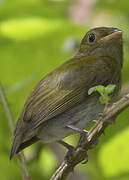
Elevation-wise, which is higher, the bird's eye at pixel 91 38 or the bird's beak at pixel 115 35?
the bird's beak at pixel 115 35

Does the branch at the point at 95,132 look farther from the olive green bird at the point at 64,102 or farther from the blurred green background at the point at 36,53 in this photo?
the blurred green background at the point at 36,53

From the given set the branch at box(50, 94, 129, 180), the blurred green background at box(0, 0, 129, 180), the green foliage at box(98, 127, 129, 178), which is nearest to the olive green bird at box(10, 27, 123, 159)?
the green foliage at box(98, 127, 129, 178)

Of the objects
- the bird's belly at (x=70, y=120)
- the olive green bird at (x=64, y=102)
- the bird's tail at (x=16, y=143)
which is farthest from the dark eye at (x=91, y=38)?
→ the bird's tail at (x=16, y=143)

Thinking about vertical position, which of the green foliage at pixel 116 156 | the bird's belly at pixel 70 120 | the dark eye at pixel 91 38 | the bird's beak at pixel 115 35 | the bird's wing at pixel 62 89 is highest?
the bird's beak at pixel 115 35

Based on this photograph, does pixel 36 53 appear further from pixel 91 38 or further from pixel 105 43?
pixel 105 43

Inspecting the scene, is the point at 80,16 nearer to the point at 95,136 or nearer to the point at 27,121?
the point at 27,121

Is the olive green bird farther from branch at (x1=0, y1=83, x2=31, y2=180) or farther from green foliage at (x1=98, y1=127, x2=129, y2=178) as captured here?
green foliage at (x1=98, y1=127, x2=129, y2=178)
